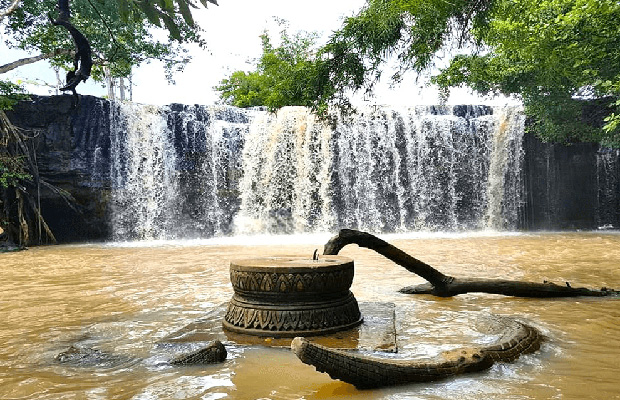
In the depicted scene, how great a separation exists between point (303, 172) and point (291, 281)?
1572cm

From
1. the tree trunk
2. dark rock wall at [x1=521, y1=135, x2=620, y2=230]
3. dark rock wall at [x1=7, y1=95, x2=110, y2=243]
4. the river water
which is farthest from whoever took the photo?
dark rock wall at [x1=521, y1=135, x2=620, y2=230]

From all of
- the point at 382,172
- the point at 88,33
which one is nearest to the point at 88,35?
the point at 88,33

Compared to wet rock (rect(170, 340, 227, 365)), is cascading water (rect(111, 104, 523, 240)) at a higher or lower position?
higher

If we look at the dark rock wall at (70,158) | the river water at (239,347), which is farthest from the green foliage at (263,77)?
the river water at (239,347)

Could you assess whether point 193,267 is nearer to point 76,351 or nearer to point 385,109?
point 76,351

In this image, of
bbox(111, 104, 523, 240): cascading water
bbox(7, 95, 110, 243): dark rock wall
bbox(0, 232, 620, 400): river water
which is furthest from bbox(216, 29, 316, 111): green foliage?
bbox(0, 232, 620, 400): river water

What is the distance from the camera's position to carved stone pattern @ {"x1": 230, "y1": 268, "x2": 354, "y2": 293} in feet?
13.1

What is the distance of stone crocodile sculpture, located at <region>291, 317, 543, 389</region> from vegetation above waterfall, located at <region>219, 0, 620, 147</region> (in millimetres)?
3255

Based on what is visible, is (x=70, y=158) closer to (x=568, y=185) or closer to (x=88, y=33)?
(x=88, y=33)

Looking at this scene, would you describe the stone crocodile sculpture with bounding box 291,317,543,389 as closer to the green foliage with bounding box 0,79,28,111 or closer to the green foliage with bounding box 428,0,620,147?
the green foliage with bounding box 428,0,620,147

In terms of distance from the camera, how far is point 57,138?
1812cm

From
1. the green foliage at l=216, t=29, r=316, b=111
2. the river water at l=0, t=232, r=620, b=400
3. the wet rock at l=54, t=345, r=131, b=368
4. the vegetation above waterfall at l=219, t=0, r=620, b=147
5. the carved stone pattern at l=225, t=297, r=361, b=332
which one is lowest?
the river water at l=0, t=232, r=620, b=400

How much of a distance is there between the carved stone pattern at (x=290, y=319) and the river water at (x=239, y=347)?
0.31m

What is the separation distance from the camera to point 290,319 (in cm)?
403
